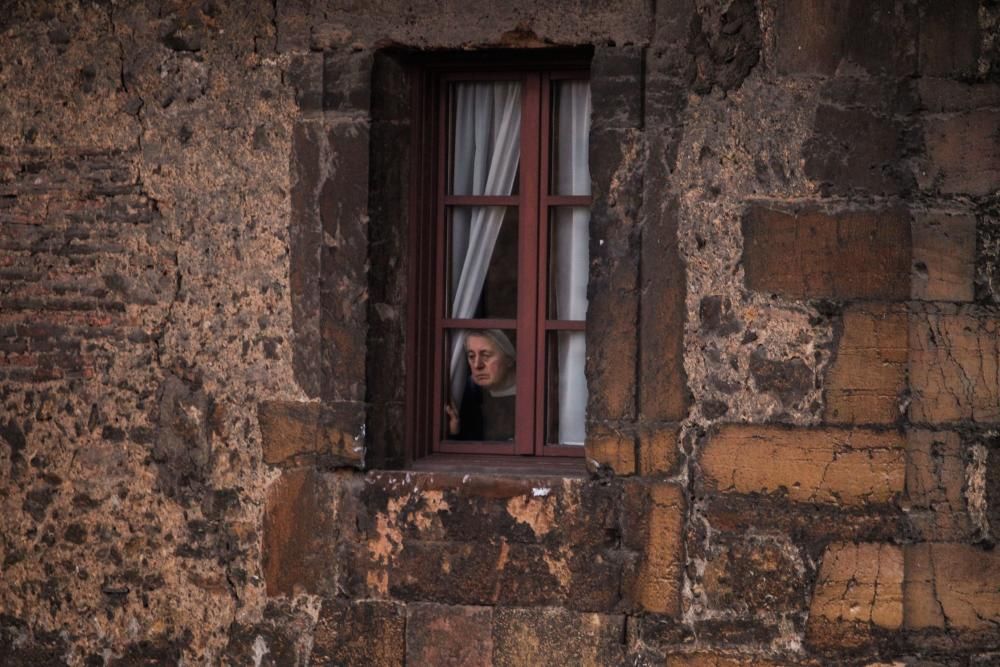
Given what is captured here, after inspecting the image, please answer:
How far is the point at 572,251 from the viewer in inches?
196

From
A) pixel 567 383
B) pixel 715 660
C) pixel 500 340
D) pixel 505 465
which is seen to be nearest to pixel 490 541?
pixel 505 465

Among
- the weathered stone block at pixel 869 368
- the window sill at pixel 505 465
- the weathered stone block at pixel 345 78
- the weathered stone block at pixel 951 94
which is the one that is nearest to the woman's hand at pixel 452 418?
the window sill at pixel 505 465

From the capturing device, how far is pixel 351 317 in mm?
4844

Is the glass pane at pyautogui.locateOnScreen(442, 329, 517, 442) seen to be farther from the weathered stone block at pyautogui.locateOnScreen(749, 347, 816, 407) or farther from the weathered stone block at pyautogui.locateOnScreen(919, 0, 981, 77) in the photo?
the weathered stone block at pyautogui.locateOnScreen(919, 0, 981, 77)

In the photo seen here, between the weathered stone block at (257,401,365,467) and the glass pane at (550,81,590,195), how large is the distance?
3.70ft

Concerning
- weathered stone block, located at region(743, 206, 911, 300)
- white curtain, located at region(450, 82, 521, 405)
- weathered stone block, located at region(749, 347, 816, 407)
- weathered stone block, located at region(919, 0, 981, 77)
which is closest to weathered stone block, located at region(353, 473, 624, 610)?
white curtain, located at region(450, 82, 521, 405)

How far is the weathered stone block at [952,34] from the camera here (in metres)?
4.45

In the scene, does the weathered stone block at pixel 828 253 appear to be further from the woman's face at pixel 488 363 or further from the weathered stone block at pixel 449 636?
the weathered stone block at pixel 449 636

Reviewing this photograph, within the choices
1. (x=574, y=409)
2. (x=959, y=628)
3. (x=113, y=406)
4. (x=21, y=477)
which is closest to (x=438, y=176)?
(x=574, y=409)

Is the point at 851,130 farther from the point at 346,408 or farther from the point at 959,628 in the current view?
the point at 346,408

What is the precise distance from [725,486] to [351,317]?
1.46 meters

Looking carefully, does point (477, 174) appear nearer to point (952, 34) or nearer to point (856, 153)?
point (856, 153)

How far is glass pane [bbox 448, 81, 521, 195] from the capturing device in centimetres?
501

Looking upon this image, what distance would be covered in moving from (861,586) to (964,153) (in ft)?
4.91
